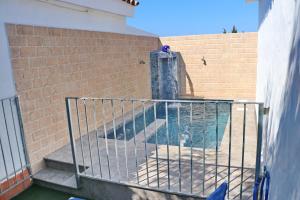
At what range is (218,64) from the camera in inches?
365

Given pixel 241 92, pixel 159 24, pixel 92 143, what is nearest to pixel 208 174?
pixel 92 143

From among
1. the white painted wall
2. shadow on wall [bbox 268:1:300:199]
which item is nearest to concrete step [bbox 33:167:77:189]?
the white painted wall

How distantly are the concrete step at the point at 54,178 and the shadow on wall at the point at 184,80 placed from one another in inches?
271

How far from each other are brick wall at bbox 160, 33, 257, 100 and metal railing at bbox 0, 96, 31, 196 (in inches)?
284

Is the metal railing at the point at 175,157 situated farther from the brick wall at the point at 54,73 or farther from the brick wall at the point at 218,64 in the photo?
the brick wall at the point at 218,64

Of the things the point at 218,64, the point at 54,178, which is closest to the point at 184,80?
the point at 218,64

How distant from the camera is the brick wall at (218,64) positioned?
8797 mm

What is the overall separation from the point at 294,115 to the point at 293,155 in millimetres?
250

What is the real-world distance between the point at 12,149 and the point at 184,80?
7431mm

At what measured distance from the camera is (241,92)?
921 cm

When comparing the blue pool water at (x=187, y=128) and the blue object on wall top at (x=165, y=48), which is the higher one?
the blue object on wall top at (x=165, y=48)

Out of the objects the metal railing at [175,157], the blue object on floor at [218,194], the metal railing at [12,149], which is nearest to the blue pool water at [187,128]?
the metal railing at [175,157]

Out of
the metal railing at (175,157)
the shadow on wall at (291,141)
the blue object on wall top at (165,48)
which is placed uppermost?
the blue object on wall top at (165,48)

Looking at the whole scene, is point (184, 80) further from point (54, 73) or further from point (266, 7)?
point (54, 73)
